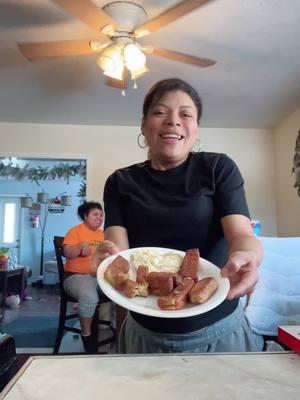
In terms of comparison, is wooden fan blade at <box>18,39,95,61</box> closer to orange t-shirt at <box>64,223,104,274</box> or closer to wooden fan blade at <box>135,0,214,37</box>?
wooden fan blade at <box>135,0,214,37</box>

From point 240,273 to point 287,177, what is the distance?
3.38 meters

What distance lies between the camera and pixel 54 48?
2.04m

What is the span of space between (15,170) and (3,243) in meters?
1.83

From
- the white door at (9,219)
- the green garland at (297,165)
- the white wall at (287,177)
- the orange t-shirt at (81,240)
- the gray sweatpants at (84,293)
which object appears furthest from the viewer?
the white door at (9,219)

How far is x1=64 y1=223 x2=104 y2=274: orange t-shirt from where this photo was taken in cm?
286

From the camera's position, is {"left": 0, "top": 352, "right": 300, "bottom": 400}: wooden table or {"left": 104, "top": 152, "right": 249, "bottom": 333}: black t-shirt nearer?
{"left": 0, "top": 352, "right": 300, "bottom": 400}: wooden table

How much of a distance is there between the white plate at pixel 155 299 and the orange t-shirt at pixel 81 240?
1.99 metres

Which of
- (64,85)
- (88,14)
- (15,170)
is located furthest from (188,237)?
(15,170)

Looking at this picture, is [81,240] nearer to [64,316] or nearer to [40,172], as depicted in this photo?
[64,316]

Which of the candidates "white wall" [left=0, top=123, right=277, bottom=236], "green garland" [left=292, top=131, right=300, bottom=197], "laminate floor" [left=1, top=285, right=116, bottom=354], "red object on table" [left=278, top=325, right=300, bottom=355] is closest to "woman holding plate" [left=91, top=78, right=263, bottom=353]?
"red object on table" [left=278, top=325, right=300, bottom=355]

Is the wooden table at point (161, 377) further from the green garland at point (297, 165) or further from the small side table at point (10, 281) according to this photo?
the small side table at point (10, 281)

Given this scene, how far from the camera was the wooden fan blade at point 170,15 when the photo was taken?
1.67 m

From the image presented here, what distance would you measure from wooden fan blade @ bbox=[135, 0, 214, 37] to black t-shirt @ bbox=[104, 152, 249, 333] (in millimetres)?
1053

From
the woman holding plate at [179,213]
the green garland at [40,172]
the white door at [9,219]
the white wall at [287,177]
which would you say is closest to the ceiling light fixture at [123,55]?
the woman holding plate at [179,213]
